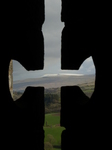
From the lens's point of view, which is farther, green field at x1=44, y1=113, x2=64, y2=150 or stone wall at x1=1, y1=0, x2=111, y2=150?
green field at x1=44, y1=113, x2=64, y2=150

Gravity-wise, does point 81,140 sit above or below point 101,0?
below

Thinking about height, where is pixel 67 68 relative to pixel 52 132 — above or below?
above

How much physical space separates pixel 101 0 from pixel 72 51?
0.78 m

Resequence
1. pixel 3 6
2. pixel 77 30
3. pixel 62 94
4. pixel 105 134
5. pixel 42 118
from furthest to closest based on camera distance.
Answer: pixel 42 118, pixel 62 94, pixel 77 30, pixel 3 6, pixel 105 134

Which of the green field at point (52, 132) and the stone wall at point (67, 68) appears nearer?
the stone wall at point (67, 68)

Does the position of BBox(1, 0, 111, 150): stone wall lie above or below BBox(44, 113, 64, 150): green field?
above

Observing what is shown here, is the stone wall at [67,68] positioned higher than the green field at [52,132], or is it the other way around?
the stone wall at [67,68]

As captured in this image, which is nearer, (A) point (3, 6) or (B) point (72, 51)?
(A) point (3, 6)

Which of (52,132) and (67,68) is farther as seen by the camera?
(52,132)

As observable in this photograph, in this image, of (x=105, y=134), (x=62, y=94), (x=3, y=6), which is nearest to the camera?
(x=105, y=134)

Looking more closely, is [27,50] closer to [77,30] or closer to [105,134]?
[77,30]

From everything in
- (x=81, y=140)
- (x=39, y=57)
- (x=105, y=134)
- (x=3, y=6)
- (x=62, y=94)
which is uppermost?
(x=3, y=6)

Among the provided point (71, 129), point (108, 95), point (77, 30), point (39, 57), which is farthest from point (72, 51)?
point (71, 129)

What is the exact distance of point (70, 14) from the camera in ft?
7.90
